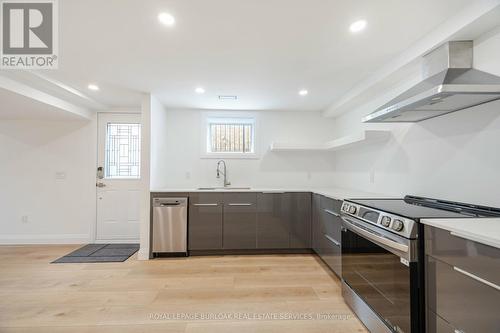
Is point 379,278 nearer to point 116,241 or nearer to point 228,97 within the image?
point 228,97

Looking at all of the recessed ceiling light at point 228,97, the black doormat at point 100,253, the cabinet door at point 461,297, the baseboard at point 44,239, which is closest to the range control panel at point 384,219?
the cabinet door at point 461,297

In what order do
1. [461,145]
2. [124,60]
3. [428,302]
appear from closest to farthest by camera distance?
[428,302], [461,145], [124,60]

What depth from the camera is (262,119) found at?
4.25 metres

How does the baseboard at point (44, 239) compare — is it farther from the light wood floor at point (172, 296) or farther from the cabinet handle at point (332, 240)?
the cabinet handle at point (332, 240)

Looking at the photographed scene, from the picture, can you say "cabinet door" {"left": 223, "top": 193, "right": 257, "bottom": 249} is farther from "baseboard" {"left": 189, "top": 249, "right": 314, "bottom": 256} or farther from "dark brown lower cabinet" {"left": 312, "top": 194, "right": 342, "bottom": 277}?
"dark brown lower cabinet" {"left": 312, "top": 194, "right": 342, "bottom": 277}

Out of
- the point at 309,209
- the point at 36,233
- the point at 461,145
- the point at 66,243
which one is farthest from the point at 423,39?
the point at 36,233

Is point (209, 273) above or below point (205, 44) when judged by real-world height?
below

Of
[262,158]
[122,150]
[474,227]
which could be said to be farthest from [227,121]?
[474,227]

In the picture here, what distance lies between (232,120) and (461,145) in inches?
127

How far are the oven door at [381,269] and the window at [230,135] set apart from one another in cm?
246

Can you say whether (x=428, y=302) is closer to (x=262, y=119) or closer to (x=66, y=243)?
(x=262, y=119)

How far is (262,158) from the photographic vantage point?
421cm

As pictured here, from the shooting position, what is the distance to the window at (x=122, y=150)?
13.7ft

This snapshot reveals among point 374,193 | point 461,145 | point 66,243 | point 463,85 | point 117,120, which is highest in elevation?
point 117,120
